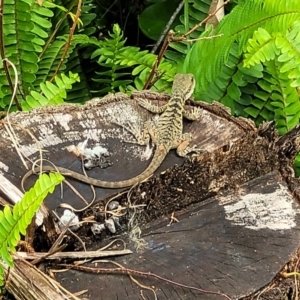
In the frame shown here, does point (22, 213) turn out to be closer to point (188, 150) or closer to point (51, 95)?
point (188, 150)

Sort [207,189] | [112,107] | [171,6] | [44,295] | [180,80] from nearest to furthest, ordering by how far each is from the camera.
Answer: [44,295] < [207,189] < [112,107] < [180,80] < [171,6]

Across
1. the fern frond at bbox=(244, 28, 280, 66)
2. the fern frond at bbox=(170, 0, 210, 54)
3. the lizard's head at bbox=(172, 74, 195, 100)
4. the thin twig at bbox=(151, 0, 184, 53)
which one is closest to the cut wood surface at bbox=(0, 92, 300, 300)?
the lizard's head at bbox=(172, 74, 195, 100)

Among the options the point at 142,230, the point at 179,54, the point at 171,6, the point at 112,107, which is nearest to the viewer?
the point at 142,230

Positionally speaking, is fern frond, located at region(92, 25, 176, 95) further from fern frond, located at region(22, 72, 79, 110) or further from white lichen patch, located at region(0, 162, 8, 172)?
white lichen patch, located at region(0, 162, 8, 172)

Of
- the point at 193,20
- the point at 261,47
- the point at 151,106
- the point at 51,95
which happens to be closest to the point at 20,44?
the point at 51,95

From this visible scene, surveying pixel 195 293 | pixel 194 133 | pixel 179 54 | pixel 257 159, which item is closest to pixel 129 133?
pixel 194 133

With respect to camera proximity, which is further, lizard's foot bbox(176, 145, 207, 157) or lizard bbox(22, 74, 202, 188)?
lizard's foot bbox(176, 145, 207, 157)

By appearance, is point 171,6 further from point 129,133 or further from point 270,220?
point 270,220
